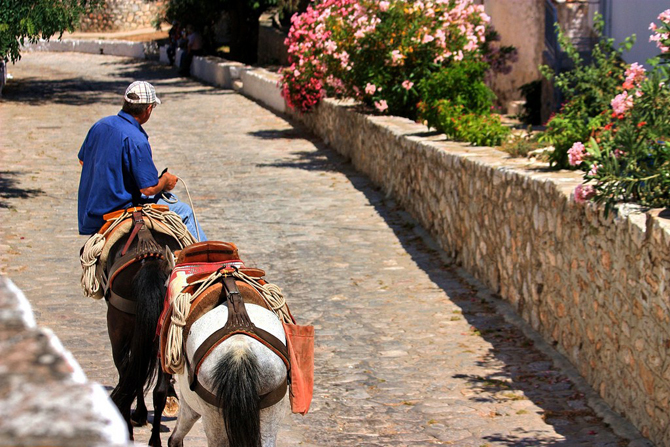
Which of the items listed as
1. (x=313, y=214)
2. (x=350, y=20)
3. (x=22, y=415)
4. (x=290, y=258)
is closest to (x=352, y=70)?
(x=350, y=20)

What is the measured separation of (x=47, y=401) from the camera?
5.36 ft

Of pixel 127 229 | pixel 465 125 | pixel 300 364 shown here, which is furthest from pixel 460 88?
pixel 300 364

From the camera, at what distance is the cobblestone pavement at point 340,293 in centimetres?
717

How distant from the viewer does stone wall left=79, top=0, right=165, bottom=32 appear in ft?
176

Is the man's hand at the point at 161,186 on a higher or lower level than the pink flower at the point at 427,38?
lower

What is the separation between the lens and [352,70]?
17.9 metres

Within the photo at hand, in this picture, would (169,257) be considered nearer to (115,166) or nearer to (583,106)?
(115,166)

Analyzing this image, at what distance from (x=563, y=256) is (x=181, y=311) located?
431cm

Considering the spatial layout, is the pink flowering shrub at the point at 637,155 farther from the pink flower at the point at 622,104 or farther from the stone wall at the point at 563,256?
the stone wall at the point at 563,256

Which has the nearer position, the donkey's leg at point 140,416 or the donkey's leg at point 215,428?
the donkey's leg at point 215,428

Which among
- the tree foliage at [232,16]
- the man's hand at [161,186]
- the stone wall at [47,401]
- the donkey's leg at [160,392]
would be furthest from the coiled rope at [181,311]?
the tree foliage at [232,16]

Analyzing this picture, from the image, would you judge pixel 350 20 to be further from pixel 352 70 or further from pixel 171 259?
pixel 171 259

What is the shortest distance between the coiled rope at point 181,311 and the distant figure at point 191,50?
1258 inches

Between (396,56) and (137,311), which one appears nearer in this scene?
(137,311)
